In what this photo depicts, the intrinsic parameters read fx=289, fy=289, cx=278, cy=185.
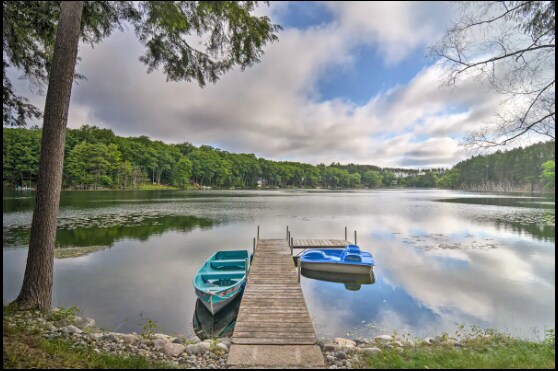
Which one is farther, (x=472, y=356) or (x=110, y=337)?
(x=110, y=337)

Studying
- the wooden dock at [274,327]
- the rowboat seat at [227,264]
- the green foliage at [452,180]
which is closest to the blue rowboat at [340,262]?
the wooden dock at [274,327]

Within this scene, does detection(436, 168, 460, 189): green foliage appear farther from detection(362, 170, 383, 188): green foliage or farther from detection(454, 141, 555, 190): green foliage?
detection(362, 170, 383, 188): green foliage

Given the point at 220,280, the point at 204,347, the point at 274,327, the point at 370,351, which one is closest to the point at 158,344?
the point at 204,347

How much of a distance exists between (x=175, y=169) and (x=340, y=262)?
285ft

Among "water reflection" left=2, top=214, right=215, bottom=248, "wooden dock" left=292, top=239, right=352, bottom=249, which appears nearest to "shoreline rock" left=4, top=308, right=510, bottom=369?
"wooden dock" left=292, top=239, right=352, bottom=249

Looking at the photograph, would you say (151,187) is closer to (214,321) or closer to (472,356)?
(214,321)

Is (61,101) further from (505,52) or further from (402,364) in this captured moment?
(505,52)

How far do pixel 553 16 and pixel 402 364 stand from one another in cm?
633

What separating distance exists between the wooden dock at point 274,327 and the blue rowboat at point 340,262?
314 centimetres

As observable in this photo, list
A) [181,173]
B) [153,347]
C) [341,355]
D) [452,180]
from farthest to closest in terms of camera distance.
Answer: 1. [452,180]
2. [181,173]
3. [153,347]
4. [341,355]

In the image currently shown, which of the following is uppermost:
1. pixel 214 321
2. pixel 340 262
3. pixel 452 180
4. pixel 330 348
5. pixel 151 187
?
pixel 452 180

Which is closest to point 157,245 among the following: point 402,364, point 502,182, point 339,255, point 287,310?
point 339,255

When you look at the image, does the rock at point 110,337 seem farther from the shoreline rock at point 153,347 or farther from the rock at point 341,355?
the rock at point 341,355

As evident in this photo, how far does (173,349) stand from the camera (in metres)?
5.12
